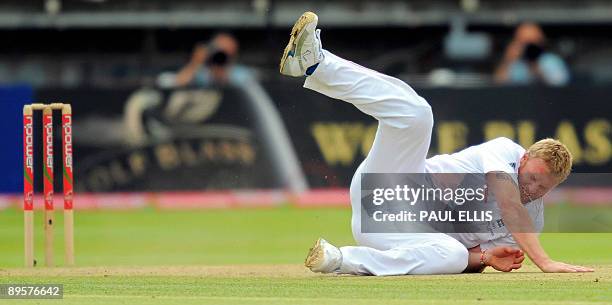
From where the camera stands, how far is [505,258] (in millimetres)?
7086

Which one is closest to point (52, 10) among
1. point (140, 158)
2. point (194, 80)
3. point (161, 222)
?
point (194, 80)

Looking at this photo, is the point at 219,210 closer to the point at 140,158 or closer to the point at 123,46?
the point at 140,158

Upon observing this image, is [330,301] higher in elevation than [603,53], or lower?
lower

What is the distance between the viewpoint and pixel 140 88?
15.2m

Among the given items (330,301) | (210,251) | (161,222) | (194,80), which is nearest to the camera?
(330,301)

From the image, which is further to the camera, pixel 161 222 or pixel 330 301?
pixel 161 222

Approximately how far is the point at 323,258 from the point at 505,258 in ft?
3.34

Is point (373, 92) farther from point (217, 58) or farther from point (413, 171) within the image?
point (217, 58)

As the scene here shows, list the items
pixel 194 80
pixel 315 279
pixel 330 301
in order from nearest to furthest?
1. pixel 330 301
2. pixel 315 279
3. pixel 194 80

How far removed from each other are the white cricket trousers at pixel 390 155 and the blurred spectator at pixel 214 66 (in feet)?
28.5

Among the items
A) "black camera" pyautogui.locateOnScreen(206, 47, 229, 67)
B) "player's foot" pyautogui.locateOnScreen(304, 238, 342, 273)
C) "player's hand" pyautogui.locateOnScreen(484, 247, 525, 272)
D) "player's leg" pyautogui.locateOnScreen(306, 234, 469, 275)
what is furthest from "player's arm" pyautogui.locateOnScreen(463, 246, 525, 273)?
"black camera" pyautogui.locateOnScreen(206, 47, 229, 67)

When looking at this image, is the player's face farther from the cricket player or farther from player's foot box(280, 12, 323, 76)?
player's foot box(280, 12, 323, 76)

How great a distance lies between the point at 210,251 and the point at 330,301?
17.1ft

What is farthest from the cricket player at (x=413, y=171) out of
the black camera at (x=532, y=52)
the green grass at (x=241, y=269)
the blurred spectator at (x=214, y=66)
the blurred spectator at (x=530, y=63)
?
the black camera at (x=532, y=52)
